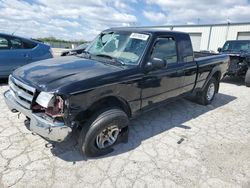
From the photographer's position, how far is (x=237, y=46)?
990 centimetres

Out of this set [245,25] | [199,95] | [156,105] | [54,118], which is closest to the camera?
[54,118]

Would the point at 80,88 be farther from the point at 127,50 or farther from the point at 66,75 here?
the point at 127,50

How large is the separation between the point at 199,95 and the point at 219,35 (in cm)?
1821

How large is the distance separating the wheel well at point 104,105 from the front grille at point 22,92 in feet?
2.33

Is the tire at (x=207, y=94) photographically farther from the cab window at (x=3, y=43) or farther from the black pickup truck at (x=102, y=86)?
the cab window at (x=3, y=43)

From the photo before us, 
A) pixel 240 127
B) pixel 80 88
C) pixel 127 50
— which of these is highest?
pixel 127 50

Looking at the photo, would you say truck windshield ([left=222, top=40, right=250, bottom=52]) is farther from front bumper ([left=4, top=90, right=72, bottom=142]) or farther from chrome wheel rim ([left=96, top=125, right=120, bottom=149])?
front bumper ([left=4, top=90, right=72, bottom=142])

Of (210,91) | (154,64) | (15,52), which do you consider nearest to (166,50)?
(154,64)

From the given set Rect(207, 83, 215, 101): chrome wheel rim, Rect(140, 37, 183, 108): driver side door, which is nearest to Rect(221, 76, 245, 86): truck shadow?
Rect(207, 83, 215, 101): chrome wheel rim

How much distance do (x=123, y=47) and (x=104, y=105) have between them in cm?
116

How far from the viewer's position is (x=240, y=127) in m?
4.64

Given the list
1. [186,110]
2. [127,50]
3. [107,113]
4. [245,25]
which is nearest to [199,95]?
[186,110]

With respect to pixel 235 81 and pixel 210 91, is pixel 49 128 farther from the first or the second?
A: pixel 235 81

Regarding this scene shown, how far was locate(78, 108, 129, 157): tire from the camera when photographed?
3020mm
